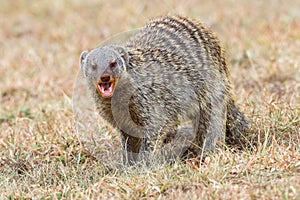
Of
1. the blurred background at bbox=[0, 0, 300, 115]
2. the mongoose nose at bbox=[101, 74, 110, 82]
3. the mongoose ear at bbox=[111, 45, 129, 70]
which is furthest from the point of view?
the blurred background at bbox=[0, 0, 300, 115]

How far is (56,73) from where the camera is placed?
6270 mm

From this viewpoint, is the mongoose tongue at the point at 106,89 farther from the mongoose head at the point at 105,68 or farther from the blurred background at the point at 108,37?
the blurred background at the point at 108,37

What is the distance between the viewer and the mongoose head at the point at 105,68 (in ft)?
11.7

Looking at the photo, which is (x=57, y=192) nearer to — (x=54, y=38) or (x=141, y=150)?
(x=141, y=150)

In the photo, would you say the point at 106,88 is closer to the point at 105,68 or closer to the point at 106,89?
the point at 106,89

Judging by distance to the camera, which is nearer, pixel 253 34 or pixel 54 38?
pixel 253 34

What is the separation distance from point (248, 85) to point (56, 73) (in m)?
2.10

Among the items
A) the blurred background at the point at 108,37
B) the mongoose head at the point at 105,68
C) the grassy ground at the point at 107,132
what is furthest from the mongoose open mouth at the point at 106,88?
the blurred background at the point at 108,37

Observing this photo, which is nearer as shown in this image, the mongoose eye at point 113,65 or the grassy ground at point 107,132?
the grassy ground at point 107,132

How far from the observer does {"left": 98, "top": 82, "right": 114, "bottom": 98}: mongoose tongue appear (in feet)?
11.7

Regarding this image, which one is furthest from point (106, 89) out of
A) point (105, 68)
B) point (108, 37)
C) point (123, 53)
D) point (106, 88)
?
point (108, 37)

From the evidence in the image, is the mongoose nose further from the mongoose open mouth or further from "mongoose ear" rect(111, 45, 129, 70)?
"mongoose ear" rect(111, 45, 129, 70)

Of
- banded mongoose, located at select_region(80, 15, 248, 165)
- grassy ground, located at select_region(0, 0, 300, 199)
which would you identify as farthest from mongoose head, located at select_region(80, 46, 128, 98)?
grassy ground, located at select_region(0, 0, 300, 199)

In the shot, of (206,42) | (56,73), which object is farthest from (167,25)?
(56,73)
